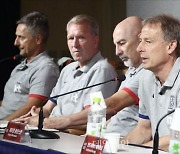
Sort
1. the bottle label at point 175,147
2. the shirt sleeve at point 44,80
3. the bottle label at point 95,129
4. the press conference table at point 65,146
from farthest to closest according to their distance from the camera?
1. the shirt sleeve at point 44,80
2. the bottle label at point 95,129
3. the press conference table at point 65,146
4. the bottle label at point 175,147

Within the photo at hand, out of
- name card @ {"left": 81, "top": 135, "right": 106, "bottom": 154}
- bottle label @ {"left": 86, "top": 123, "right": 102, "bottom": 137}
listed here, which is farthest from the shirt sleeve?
name card @ {"left": 81, "top": 135, "right": 106, "bottom": 154}

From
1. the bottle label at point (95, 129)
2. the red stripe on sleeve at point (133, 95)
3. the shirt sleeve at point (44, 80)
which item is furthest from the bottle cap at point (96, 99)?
the shirt sleeve at point (44, 80)

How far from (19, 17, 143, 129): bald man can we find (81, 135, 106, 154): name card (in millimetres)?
1232

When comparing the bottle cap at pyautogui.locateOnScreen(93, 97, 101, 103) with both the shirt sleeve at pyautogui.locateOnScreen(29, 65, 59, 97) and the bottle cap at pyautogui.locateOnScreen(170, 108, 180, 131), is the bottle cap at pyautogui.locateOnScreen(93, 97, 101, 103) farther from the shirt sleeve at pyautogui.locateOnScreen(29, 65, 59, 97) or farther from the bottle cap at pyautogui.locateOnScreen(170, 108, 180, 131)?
the shirt sleeve at pyautogui.locateOnScreen(29, 65, 59, 97)

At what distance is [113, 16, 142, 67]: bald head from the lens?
12.0ft

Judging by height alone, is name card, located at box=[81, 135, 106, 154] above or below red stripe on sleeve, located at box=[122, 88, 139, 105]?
below

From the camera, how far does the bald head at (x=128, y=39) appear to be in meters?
3.67

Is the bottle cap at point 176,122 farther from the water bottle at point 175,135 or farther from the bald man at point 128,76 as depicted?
the bald man at point 128,76

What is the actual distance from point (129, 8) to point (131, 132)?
195 centimetres

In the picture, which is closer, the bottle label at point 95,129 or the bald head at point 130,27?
the bottle label at point 95,129

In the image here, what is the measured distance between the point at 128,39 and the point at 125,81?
266 mm

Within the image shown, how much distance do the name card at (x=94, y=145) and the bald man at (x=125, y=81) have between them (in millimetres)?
1232

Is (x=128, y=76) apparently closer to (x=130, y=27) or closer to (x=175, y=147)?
(x=130, y=27)

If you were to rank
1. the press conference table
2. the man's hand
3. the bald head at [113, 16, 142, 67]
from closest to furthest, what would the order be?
the press conference table < the man's hand < the bald head at [113, 16, 142, 67]
